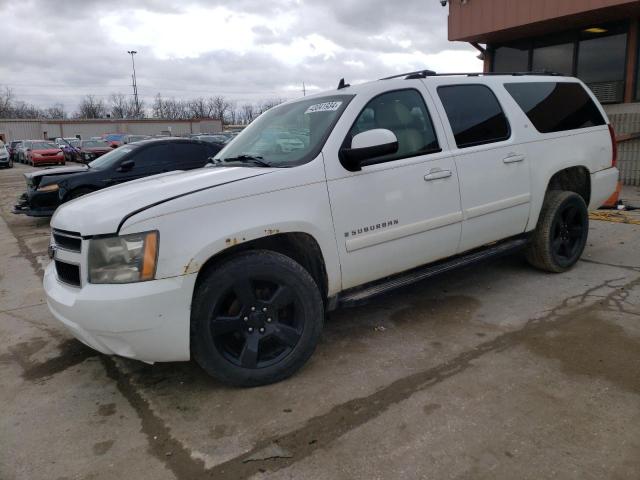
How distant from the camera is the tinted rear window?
15.1ft

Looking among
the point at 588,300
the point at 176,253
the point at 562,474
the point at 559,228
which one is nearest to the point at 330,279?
the point at 176,253

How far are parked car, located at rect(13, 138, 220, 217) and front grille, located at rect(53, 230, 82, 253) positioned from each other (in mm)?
6033

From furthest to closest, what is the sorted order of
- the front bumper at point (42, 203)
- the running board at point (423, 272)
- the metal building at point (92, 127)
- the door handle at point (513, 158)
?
the metal building at point (92, 127) → the front bumper at point (42, 203) → the door handle at point (513, 158) → the running board at point (423, 272)

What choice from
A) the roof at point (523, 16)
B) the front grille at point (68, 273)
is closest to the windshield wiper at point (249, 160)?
the front grille at point (68, 273)

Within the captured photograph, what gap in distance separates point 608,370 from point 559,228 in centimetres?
205

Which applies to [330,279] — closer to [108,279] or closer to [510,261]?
[108,279]

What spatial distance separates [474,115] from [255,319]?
98.2 inches

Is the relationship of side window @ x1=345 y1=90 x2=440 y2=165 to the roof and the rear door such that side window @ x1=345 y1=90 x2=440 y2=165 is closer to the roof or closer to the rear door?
the rear door

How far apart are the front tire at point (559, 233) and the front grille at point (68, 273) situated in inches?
156

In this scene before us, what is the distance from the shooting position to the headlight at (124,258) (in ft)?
8.80

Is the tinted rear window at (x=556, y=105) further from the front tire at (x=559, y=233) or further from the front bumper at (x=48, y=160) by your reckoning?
the front bumper at (x=48, y=160)

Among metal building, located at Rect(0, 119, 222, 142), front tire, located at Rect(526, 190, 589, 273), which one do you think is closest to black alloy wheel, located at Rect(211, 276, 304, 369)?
front tire, located at Rect(526, 190, 589, 273)

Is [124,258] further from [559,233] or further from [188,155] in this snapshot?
[188,155]

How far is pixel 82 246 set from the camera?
2801 millimetres
